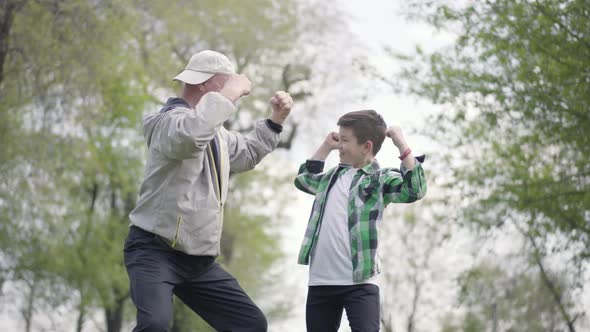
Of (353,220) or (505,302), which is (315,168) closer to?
(353,220)

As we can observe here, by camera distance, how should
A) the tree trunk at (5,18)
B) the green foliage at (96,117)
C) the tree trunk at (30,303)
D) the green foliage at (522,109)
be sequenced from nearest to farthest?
the green foliage at (522,109) → the tree trunk at (5,18) → the green foliage at (96,117) → the tree trunk at (30,303)

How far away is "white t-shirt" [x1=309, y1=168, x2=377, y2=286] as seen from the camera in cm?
480

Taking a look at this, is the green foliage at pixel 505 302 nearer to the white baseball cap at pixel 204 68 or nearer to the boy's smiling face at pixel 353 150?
the boy's smiling face at pixel 353 150

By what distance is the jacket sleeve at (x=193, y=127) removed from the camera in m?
4.23

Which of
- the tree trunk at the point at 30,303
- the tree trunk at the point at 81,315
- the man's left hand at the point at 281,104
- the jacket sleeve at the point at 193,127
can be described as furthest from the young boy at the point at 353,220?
the tree trunk at the point at 81,315

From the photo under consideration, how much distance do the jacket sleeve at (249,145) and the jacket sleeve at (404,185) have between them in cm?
80

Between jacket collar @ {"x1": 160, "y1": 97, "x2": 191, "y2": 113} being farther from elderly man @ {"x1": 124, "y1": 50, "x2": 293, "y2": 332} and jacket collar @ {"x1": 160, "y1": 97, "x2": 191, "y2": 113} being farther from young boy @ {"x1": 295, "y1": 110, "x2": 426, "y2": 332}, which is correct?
young boy @ {"x1": 295, "y1": 110, "x2": 426, "y2": 332}

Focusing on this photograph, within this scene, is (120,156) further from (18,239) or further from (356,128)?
(356,128)

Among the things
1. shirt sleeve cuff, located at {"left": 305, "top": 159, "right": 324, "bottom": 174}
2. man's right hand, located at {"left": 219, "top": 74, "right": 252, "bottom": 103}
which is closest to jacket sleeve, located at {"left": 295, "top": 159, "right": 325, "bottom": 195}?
shirt sleeve cuff, located at {"left": 305, "top": 159, "right": 324, "bottom": 174}

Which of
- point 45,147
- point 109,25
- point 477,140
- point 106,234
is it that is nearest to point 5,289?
point 106,234

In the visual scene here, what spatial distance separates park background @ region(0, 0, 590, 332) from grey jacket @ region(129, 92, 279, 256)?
1.22 metres

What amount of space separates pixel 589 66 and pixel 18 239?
13774 millimetres

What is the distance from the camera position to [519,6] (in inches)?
393

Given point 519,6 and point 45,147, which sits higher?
point 519,6
